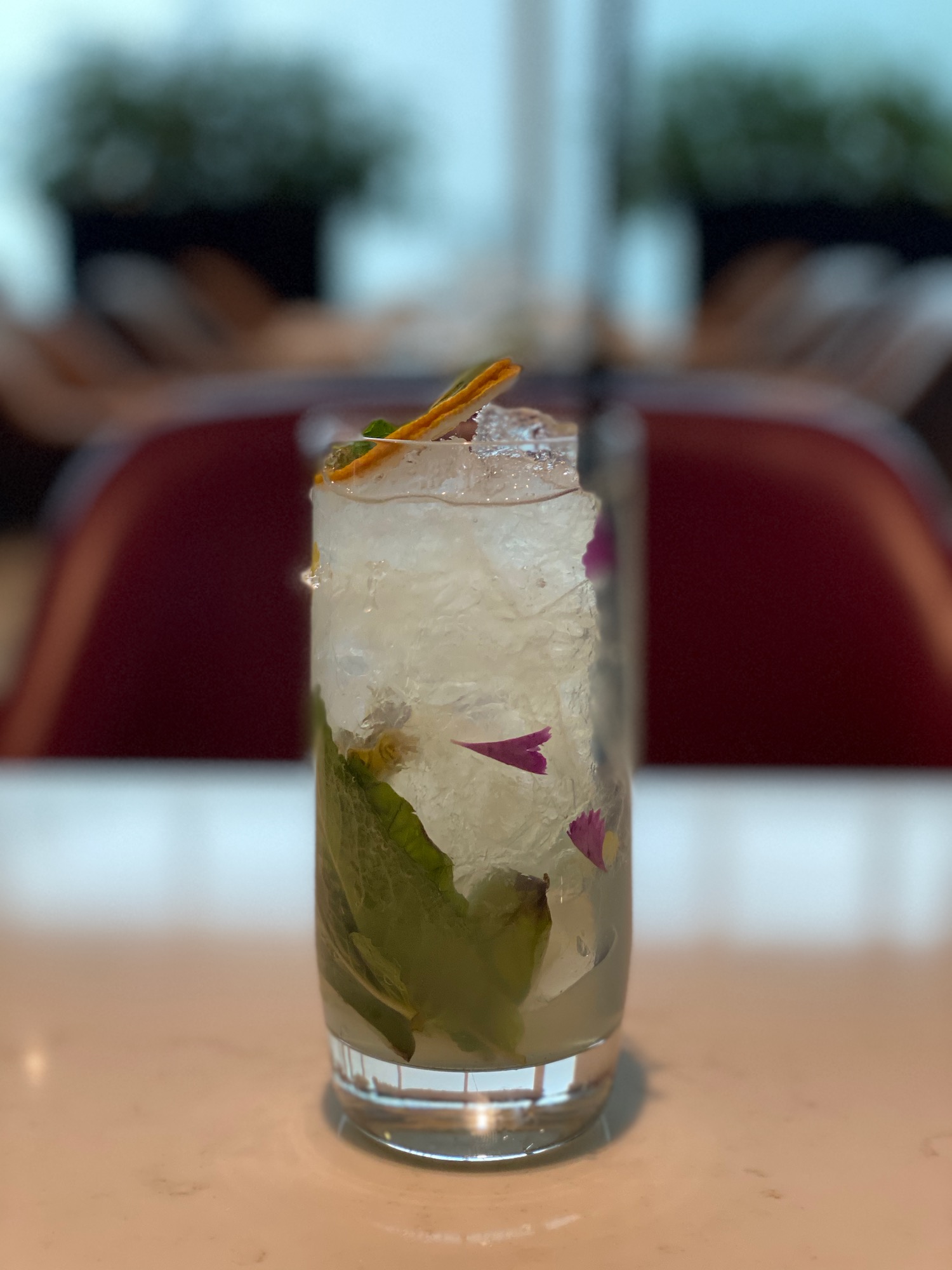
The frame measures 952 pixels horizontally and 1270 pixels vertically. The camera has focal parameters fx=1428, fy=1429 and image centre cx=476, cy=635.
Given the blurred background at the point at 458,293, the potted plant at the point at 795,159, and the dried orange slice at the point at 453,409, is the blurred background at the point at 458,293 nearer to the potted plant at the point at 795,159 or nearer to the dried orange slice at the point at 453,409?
the potted plant at the point at 795,159

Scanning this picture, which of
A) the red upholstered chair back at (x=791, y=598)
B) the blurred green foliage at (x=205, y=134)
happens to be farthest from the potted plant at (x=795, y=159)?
the red upholstered chair back at (x=791, y=598)

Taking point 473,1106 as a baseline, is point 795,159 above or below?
above

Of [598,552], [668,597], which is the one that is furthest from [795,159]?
[598,552]

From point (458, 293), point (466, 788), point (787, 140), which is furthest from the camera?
point (787, 140)

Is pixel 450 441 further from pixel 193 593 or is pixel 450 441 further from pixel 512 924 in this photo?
pixel 193 593

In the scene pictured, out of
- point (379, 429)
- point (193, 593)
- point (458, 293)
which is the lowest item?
point (458, 293)

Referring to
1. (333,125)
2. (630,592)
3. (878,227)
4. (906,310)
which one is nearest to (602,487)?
(630,592)

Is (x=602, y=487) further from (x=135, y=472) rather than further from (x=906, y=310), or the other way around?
(x=906, y=310)
